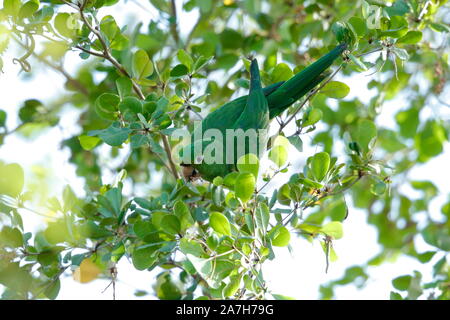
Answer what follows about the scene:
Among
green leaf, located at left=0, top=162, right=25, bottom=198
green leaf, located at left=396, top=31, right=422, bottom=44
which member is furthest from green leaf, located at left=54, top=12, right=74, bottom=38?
green leaf, located at left=396, top=31, right=422, bottom=44

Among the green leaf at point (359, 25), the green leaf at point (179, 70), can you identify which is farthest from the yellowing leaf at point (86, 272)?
the green leaf at point (359, 25)

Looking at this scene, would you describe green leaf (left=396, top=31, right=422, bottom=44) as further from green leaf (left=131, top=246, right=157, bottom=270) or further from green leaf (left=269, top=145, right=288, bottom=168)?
green leaf (left=131, top=246, right=157, bottom=270)

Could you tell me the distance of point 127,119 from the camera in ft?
8.36

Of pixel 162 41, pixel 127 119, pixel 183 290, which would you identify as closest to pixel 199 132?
pixel 127 119

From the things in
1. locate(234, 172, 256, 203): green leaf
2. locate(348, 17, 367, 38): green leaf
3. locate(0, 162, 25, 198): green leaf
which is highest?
locate(348, 17, 367, 38): green leaf

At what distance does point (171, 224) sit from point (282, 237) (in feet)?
1.50

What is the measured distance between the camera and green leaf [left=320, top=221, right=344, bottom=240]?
2.53m

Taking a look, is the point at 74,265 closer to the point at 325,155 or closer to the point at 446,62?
the point at 325,155

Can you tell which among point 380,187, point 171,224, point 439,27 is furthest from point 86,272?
point 439,27

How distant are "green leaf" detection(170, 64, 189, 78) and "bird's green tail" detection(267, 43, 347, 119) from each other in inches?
17.7

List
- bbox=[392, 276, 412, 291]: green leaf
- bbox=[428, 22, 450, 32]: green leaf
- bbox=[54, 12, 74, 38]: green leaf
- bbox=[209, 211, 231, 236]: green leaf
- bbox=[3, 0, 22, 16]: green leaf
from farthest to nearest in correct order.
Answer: bbox=[392, 276, 412, 291]: green leaf, bbox=[428, 22, 450, 32]: green leaf, bbox=[54, 12, 74, 38]: green leaf, bbox=[3, 0, 22, 16]: green leaf, bbox=[209, 211, 231, 236]: green leaf

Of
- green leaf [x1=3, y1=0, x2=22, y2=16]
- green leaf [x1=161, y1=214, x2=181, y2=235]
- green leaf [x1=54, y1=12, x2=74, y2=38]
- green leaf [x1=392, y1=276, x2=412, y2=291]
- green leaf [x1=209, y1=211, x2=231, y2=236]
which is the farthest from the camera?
green leaf [x1=392, y1=276, x2=412, y2=291]

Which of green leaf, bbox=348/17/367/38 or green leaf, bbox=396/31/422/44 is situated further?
green leaf, bbox=396/31/422/44

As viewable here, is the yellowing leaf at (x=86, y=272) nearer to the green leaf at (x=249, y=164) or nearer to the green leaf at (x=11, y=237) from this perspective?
the green leaf at (x=11, y=237)
